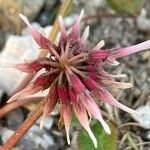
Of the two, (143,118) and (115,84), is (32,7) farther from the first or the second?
(115,84)

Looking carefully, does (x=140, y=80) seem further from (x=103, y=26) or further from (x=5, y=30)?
(x=5, y=30)

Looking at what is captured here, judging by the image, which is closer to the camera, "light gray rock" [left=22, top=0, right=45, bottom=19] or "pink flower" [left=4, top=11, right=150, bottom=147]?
"pink flower" [left=4, top=11, right=150, bottom=147]

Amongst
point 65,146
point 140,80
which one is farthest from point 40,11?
point 65,146

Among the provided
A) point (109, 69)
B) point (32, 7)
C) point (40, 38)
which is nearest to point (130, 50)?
point (40, 38)

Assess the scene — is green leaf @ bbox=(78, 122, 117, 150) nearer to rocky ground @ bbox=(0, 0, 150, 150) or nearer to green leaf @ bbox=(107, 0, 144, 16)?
rocky ground @ bbox=(0, 0, 150, 150)

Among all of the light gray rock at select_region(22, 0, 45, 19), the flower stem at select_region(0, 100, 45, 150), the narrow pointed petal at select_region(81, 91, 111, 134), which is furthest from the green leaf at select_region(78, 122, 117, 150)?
the light gray rock at select_region(22, 0, 45, 19)

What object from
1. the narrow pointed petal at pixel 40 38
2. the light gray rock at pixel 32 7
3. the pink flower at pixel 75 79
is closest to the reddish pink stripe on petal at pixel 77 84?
the pink flower at pixel 75 79

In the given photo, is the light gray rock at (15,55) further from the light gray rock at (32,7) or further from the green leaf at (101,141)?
the green leaf at (101,141)
